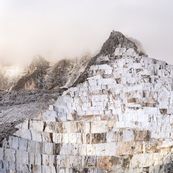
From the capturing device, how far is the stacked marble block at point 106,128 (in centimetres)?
1102

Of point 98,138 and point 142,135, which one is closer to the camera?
point 98,138

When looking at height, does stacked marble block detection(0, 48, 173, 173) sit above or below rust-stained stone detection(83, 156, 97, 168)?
above

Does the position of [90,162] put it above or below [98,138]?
below

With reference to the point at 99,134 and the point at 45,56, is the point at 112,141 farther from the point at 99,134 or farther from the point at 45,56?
the point at 45,56

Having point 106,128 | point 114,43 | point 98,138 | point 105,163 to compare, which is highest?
point 114,43

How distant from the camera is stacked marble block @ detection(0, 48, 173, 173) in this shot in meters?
11.0

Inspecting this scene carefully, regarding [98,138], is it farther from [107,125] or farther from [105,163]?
[105,163]

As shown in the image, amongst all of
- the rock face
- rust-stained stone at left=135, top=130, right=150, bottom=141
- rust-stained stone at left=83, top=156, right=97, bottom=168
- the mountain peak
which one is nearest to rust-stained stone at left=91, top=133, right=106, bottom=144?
the rock face

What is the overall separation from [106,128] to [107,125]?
42 mm

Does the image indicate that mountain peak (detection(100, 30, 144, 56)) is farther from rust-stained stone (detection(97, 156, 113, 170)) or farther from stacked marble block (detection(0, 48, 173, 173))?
rust-stained stone (detection(97, 156, 113, 170))

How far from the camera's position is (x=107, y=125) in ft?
36.6

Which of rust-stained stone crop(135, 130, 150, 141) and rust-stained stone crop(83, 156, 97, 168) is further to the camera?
rust-stained stone crop(135, 130, 150, 141)

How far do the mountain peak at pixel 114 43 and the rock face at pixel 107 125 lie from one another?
13mm

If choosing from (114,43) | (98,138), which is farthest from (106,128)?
(114,43)
